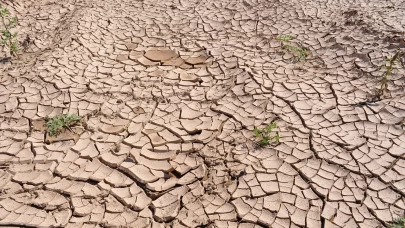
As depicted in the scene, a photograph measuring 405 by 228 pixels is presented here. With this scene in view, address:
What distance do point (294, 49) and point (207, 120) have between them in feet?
4.67

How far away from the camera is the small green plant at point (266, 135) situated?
272 centimetres

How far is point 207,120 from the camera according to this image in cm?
302

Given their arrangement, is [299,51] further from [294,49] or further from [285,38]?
[285,38]

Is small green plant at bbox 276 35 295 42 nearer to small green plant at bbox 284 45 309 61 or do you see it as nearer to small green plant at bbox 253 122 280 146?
small green plant at bbox 284 45 309 61

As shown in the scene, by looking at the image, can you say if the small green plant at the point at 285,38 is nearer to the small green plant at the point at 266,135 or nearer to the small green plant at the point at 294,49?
the small green plant at the point at 294,49

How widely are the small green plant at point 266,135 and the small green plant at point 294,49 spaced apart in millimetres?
1197

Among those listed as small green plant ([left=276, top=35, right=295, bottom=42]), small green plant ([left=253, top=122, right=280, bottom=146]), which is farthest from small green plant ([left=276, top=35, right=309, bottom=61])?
small green plant ([left=253, top=122, right=280, bottom=146])

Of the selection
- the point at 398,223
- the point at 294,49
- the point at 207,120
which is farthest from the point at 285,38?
the point at 398,223

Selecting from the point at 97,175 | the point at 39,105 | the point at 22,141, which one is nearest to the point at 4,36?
the point at 39,105

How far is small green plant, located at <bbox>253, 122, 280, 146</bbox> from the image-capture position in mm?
2721

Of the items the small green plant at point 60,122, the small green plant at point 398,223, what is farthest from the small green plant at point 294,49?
the small green plant at point 60,122

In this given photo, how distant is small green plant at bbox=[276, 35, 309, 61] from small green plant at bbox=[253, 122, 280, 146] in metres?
1.20

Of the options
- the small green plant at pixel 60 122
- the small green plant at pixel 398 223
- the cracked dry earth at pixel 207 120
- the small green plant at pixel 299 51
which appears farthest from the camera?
the small green plant at pixel 299 51

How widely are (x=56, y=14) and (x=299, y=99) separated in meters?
3.49
